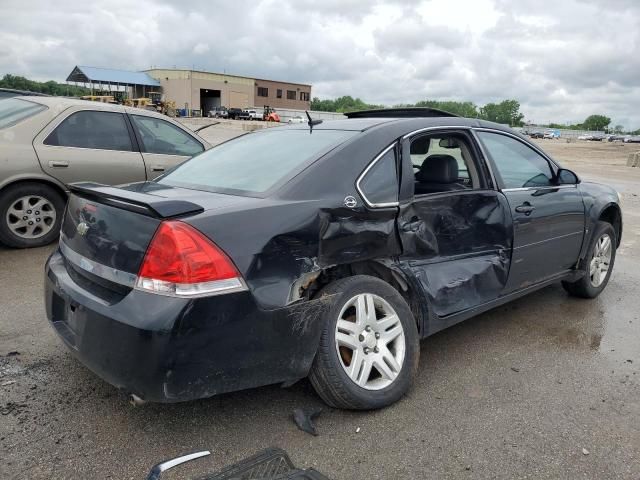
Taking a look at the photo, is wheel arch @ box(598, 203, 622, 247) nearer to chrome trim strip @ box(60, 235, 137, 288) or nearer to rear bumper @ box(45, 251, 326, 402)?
rear bumper @ box(45, 251, 326, 402)

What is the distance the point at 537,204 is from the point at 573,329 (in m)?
1.08

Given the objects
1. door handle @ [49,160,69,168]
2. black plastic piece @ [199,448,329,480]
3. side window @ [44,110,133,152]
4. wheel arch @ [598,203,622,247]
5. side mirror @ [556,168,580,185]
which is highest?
side window @ [44,110,133,152]

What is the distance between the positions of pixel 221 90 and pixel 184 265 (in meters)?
87.5

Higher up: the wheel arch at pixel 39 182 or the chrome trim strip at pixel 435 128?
the chrome trim strip at pixel 435 128

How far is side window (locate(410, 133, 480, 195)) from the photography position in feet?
12.2

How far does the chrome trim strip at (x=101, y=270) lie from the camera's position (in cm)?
243

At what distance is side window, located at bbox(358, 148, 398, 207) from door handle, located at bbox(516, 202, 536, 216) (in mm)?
1194

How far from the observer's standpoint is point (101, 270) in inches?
102

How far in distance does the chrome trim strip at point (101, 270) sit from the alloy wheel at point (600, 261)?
4.04 meters

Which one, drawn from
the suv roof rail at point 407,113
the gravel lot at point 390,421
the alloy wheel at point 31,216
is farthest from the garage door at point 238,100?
the gravel lot at point 390,421

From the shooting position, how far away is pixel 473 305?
3.50 meters

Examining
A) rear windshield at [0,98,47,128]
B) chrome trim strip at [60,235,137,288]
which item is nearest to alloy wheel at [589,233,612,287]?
chrome trim strip at [60,235,137,288]

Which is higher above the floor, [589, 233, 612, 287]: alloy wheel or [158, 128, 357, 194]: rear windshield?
[158, 128, 357, 194]: rear windshield

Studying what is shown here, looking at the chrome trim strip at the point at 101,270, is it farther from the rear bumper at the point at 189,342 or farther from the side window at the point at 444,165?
the side window at the point at 444,165
